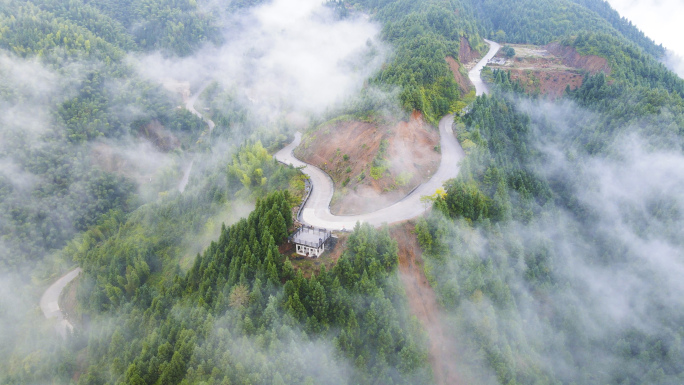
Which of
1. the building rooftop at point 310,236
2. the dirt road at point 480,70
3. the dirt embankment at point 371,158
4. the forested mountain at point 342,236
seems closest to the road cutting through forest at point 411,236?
the forested mountain at point 342,236

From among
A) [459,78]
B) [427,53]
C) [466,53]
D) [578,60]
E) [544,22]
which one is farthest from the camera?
[544,22]

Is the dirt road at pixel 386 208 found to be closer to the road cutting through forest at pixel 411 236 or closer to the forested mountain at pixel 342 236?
the road cutting through forest at pixel 411 236

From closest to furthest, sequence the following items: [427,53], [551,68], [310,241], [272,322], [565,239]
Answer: [272,322]
[310,241]
[565,239]
[427,53]
[551,68]

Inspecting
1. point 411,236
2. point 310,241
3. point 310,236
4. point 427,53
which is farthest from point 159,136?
point 411,236

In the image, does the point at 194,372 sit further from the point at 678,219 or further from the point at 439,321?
the point at 678,219

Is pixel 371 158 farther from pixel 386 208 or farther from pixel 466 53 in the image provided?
pixel 466 53
